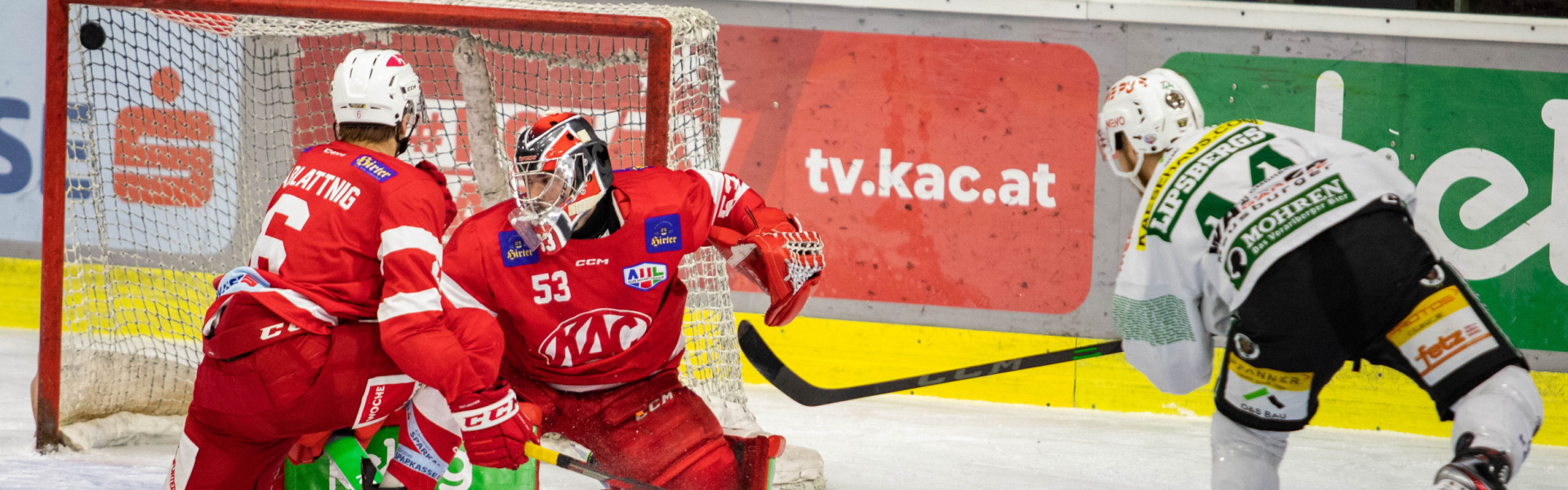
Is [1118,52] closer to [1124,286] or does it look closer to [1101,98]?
[1101,98]

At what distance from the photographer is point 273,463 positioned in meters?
2.38

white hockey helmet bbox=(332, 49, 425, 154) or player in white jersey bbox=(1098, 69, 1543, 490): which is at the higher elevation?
white hockey helmet bbox=(332, 49, 425, 154)

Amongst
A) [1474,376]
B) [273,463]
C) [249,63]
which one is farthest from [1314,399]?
[249,63]

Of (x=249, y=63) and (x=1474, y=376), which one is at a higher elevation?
(x=249, y=63)

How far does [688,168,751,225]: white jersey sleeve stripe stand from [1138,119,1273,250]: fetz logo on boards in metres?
0.88

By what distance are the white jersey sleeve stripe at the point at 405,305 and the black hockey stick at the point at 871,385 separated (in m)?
0.76

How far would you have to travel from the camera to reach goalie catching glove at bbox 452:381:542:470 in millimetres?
2217

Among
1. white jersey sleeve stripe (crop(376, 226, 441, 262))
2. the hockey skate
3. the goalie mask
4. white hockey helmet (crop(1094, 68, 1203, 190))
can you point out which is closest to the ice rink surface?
the goalie mask

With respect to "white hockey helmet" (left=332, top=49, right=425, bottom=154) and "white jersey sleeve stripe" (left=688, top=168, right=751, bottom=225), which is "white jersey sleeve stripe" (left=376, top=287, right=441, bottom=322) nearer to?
"white hockey helmet" (left=332, top=49, right=425, bottom=154)

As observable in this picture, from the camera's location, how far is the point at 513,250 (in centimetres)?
238

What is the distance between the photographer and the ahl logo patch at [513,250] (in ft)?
7.81

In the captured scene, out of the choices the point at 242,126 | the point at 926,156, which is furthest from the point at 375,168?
the point at 242,126

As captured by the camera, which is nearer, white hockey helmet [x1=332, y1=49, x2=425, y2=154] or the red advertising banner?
white hockey helmet [x1=332, y1=49, x2=425, y2=154]

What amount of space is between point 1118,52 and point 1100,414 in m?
1.31
